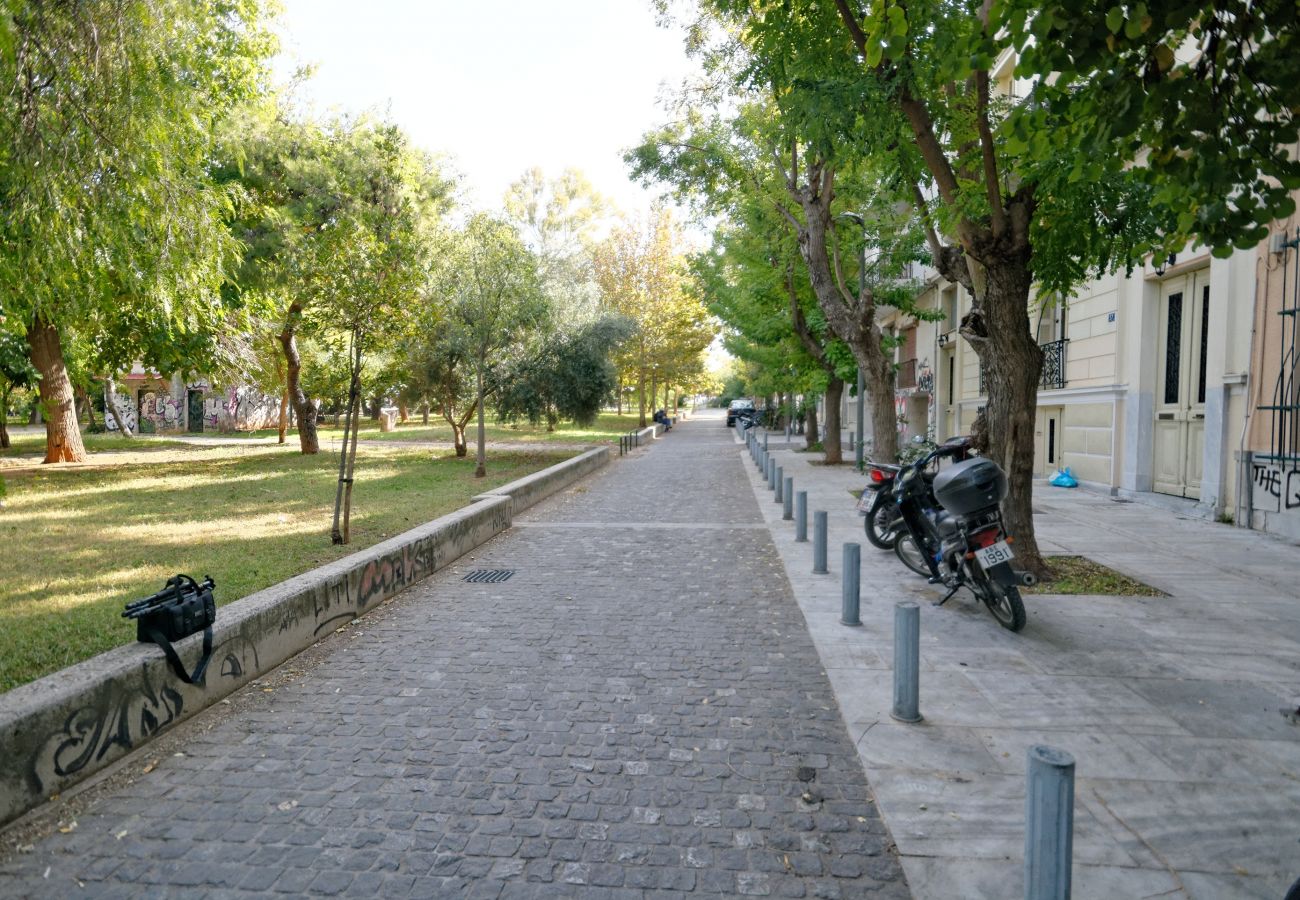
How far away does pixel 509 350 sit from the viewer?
18.3 m

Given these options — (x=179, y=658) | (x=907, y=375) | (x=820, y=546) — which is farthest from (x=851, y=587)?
(x=907, y=375)

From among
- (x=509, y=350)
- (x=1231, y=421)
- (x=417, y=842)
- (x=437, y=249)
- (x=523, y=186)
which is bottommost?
(x=417, y=842)

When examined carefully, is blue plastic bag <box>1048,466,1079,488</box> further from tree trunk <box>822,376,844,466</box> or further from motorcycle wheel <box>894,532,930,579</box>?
motorcycle wheel <box>894,532,930,579</box>

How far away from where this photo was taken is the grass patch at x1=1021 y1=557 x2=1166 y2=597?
7000 millimetres

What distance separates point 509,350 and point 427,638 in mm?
13036

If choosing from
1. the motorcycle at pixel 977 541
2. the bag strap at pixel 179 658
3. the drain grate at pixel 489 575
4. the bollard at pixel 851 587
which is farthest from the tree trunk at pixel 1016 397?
the bag strap at pixel 179 658

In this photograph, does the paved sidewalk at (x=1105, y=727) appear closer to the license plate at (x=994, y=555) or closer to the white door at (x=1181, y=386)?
the license plate at (x=994, y=555)

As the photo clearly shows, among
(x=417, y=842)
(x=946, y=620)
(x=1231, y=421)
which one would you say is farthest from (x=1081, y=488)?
(x=417, y=842)

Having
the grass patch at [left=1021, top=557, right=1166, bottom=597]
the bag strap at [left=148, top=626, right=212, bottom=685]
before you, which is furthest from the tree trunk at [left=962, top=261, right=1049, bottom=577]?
the bag strap at [left=148, top=626, right=212, bottom=685]

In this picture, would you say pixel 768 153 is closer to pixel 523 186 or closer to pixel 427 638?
pixel 427 638

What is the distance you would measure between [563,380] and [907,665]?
16.9 meters

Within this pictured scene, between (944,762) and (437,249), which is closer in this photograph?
(944,762)

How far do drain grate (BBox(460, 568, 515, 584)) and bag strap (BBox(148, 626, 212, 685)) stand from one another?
3.47 meters

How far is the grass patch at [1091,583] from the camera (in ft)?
23.0
